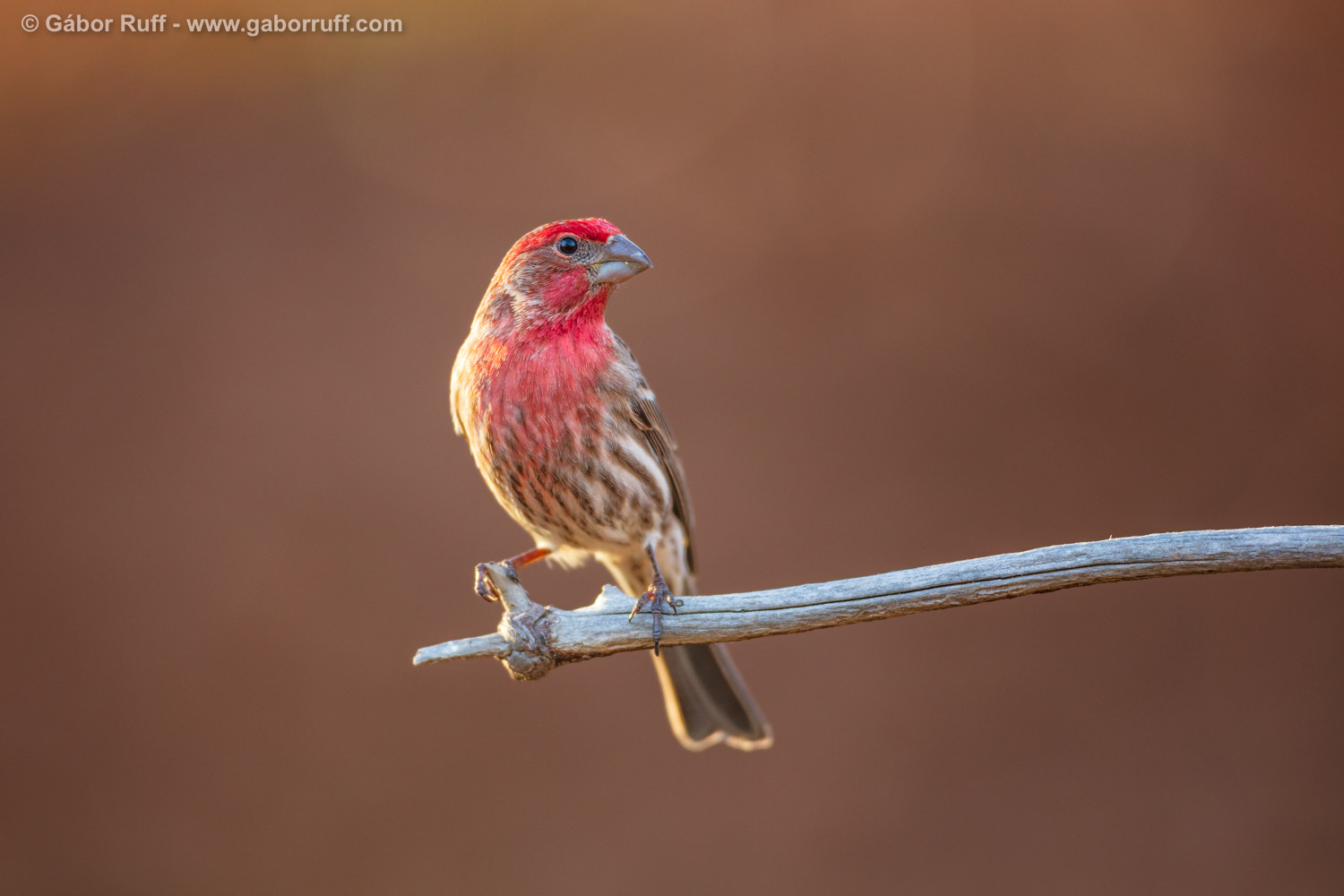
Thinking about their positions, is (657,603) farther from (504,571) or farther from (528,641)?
(504,571)

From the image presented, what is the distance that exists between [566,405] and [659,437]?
548 millimetres

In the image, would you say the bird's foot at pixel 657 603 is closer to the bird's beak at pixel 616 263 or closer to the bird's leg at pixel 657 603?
the bird's leg at pixel 657 603

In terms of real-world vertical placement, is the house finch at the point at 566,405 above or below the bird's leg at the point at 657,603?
above

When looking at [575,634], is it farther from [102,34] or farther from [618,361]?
[102,34]

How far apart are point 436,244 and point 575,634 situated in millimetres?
4419

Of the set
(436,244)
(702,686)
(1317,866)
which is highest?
(436,244)

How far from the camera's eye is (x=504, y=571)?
11.1 feet

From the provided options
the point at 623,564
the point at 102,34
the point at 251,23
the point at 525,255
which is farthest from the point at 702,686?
the point at 102,34

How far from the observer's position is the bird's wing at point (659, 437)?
3.81 m

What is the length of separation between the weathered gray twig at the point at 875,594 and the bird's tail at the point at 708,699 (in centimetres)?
108

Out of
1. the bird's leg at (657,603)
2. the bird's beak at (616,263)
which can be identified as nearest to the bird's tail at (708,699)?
the bird's leg at (657,603)

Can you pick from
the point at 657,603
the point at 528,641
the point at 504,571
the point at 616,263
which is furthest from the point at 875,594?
the point at 616,263

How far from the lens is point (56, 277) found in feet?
21.3

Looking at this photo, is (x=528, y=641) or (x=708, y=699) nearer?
(x=528, y=641)
